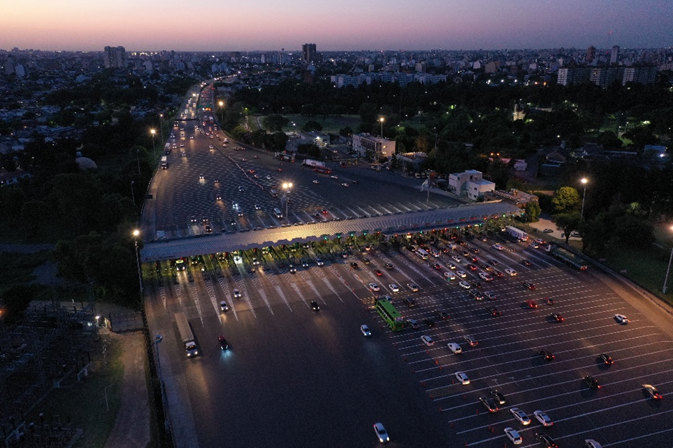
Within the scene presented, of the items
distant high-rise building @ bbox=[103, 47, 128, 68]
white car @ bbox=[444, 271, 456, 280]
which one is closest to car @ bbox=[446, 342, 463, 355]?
white car @ bbox=[444, 271, 456, 280]

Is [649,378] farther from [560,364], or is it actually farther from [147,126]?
[147,126]

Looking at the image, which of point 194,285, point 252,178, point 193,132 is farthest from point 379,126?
point 194,285

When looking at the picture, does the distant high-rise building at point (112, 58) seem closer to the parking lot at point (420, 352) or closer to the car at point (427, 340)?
the parking lot at point (420, 352)

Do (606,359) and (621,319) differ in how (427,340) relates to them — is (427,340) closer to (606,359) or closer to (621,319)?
(606,359)

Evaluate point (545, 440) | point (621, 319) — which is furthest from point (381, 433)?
point (621, 319)

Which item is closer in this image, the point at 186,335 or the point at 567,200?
the point at 186,335

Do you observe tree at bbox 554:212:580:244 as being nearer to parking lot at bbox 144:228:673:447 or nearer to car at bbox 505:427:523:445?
parking lot at bbox 144:228:673:447

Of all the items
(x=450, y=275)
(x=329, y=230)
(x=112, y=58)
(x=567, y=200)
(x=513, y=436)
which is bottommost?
(x=513, y=436)
